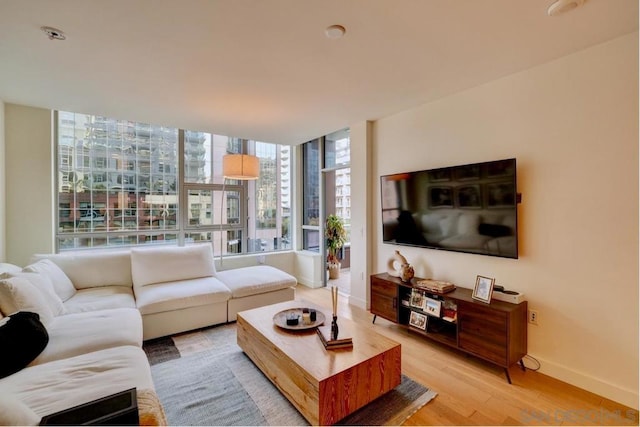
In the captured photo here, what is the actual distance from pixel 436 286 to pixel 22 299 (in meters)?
3.27

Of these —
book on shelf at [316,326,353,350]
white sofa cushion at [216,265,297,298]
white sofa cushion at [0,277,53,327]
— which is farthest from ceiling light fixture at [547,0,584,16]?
white sofa cushion at [0,277,53,327]

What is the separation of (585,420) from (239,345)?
8.42 feet

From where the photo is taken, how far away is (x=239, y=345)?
106 inches

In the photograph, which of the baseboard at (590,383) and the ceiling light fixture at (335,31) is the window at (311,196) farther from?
the baseboard at (590,383)

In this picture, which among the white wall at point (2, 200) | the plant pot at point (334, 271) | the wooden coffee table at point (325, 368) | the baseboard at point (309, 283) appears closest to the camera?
the wooden coffee table at point (325, 368)

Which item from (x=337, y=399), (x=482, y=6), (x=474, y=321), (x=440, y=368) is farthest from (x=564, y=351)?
(x=482, y=6)

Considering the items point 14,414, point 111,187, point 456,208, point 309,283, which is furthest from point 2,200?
point 456,208

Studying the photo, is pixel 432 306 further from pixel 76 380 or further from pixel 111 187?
pixel 111 187

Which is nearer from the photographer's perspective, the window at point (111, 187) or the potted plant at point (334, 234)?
the window at point (111, 187)

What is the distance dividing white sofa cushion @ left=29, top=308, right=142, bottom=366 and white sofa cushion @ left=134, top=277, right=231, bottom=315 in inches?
14.4

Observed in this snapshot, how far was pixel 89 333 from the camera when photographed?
2.08 m

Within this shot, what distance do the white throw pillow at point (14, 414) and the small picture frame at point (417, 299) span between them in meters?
2.70

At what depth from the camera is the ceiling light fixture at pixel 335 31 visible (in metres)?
1.88

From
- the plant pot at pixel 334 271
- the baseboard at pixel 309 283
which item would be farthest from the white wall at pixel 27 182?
the plant pot at pixel 334 271
